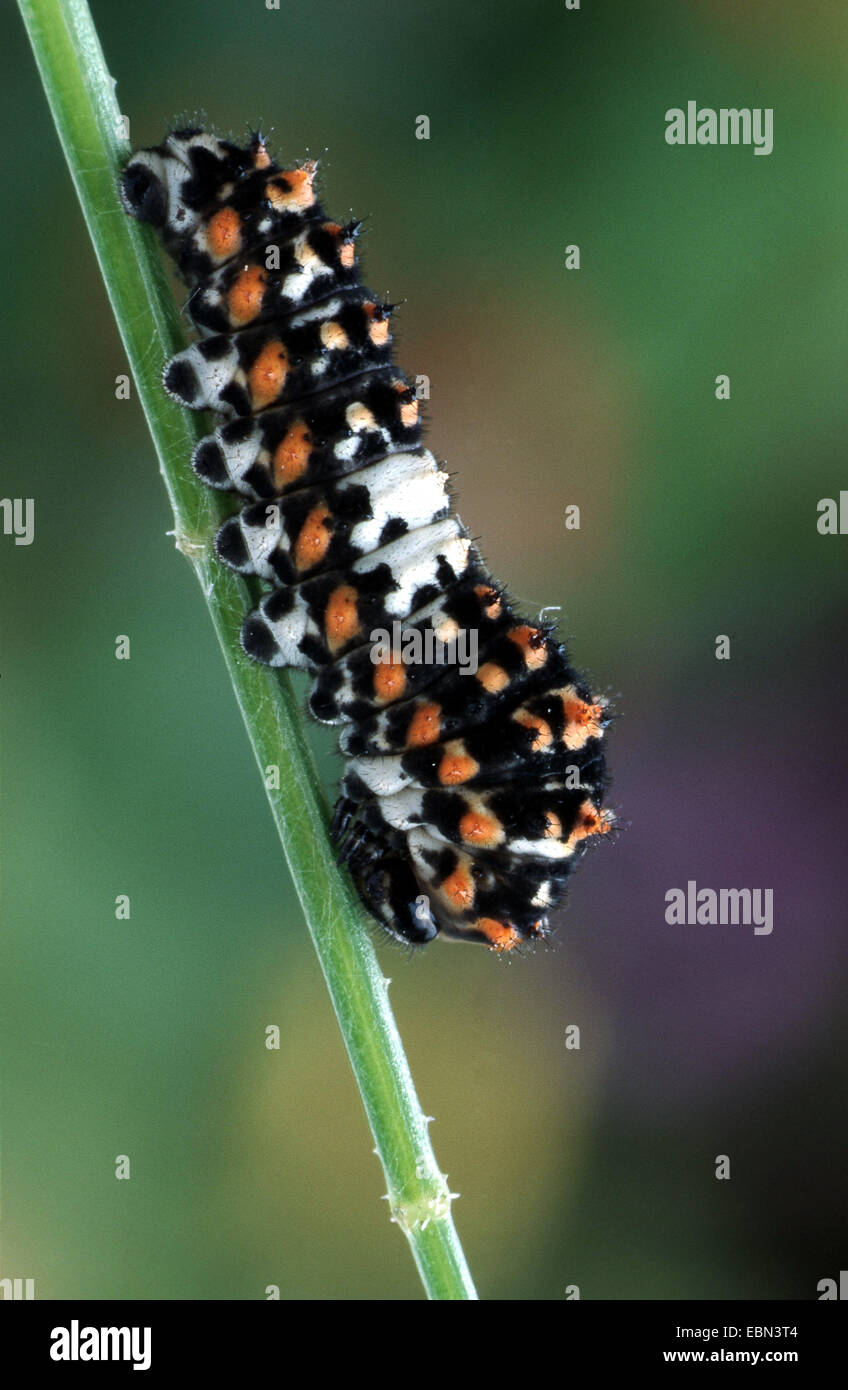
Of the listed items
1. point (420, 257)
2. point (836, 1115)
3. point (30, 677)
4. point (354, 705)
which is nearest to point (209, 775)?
point (30, 677)

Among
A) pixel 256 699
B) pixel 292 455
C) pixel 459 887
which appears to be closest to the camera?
pixel 256 699

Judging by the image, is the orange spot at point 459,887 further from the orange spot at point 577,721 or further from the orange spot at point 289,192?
the orange spot at point 289,192

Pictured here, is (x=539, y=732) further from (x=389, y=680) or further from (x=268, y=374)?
(x=268, y=374)

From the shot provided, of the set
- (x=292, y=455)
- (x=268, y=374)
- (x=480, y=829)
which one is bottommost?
(x=480, y=829)

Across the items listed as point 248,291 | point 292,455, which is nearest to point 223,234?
point 248,291

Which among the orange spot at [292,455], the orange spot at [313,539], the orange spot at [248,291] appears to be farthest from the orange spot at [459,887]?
the orange spot at [248,291]

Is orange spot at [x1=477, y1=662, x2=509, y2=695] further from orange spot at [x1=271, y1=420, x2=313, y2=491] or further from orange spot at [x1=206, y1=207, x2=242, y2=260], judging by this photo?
orange spot at [x1=206, y1=207, x2=242, y2=260]
